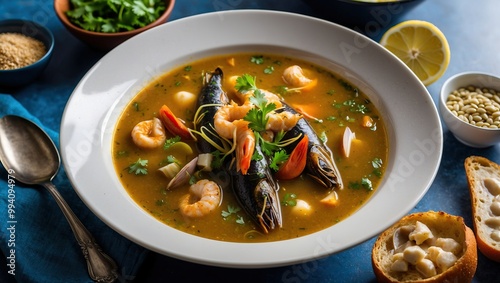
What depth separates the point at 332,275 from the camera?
3.64m

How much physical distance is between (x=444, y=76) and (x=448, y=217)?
187 centimetres

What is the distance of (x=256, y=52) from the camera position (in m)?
4.73

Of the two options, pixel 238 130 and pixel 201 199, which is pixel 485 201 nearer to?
pixel 238 130

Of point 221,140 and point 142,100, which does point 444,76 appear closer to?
point 221,140

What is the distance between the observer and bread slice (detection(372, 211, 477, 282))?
3.27 meters

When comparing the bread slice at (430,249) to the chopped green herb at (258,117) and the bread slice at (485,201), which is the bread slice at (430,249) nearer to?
the bread slice at (485,201)

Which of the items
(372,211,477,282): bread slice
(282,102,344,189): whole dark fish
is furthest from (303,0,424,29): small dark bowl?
(372,211,477,282): bread slice

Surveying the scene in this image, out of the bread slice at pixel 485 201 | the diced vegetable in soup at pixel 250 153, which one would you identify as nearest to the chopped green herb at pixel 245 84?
the diced vegetable in soup at pixel 250 153

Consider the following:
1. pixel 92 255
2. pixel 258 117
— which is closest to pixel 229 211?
pixel 258 117

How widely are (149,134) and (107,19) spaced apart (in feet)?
4.59

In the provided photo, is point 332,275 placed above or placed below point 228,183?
below

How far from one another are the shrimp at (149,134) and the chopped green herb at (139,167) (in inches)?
5.6

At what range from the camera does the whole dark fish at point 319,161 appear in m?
3.74

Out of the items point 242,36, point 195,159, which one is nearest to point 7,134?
point 195,159
